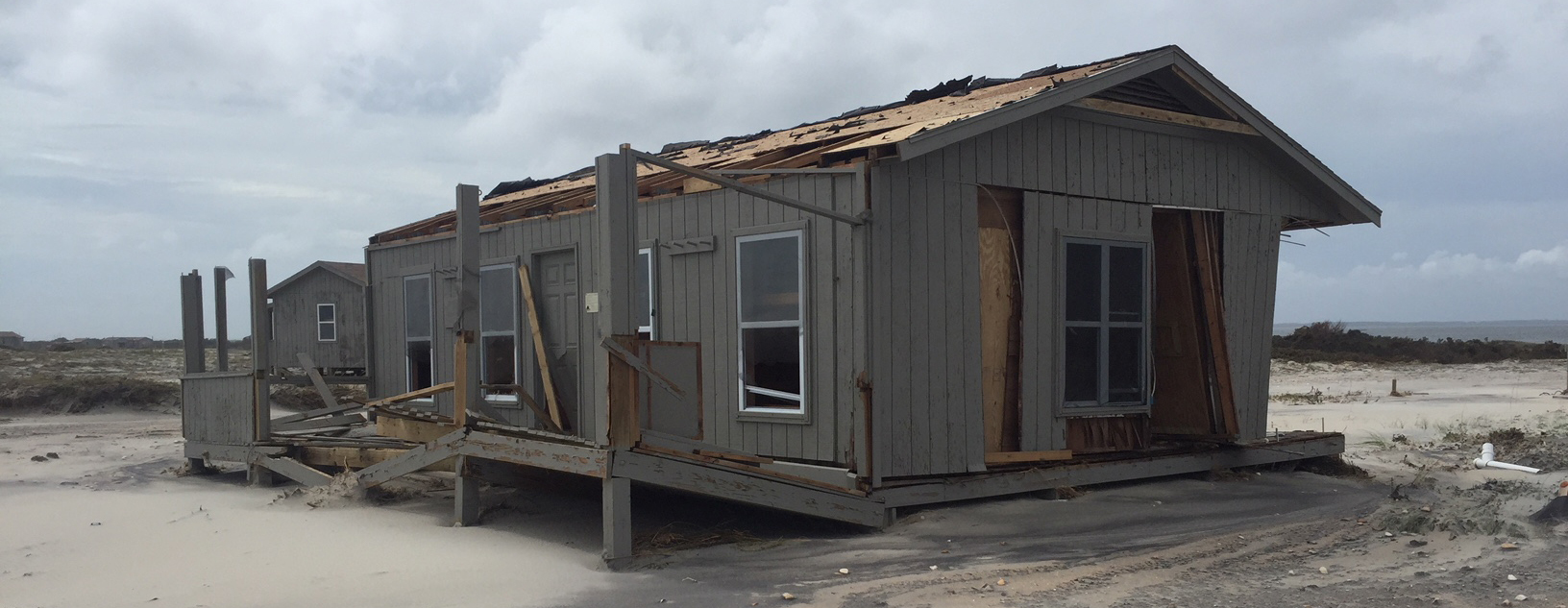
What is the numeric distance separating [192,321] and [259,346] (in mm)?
1991

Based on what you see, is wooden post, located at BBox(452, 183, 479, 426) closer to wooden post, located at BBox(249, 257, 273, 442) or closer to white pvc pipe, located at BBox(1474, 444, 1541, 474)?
wooden post, located at BBox(249, 257, 273, 442)

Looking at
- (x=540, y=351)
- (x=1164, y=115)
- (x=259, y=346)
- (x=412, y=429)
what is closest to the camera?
(x=1164, y=115)

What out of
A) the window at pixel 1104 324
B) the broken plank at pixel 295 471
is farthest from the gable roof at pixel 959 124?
the broken plank at pixel 295 471

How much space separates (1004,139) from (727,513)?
144 inches

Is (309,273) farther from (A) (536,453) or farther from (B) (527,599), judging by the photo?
(B) (527,599)

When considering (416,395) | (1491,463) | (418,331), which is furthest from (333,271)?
(1491,463)

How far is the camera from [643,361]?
7.09 meters

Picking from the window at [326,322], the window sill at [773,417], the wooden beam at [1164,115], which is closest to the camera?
the window sill at [773,417]

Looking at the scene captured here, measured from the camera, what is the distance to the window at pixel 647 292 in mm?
10117

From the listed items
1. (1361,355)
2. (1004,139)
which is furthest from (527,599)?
(1361,355)

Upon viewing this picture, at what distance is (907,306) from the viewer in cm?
840

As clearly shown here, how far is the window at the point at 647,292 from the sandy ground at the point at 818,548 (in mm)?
1501

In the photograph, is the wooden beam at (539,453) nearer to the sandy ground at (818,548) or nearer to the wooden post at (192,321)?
the sandy ground at (818,548)

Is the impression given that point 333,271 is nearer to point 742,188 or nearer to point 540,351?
point 540,351
